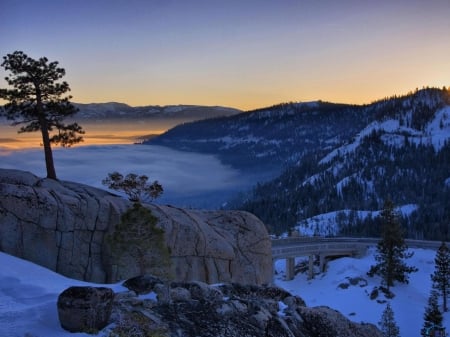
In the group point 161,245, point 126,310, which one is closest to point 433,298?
point 161,245

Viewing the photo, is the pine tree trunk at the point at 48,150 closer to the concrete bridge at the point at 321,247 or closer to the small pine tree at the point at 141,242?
the small pine tree at the point at 141,242

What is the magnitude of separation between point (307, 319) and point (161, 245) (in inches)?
504

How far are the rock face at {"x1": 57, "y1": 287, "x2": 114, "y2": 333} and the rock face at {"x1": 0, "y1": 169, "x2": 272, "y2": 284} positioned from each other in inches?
625

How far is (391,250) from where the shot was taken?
7788 centimetres

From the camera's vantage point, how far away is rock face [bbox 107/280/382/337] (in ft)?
50.5

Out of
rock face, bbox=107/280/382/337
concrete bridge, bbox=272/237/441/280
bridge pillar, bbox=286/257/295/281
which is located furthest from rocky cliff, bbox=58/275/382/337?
bridge pillar, bbox=286/257/295/281

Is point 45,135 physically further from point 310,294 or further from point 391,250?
point 310,294

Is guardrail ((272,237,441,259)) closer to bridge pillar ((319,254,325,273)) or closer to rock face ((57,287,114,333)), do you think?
bridge pillar ((319,254,325,273))

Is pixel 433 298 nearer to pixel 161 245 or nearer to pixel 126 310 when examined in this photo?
pixel 161 245

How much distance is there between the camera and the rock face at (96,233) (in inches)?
1122

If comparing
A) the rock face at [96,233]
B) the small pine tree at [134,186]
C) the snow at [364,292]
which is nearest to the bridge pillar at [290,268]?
the snow at [364,292]

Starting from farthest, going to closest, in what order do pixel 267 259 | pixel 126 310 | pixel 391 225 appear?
pixel 391 225, pixel 267 259, pixel 126 310

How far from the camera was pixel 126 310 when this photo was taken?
1567 centimetres

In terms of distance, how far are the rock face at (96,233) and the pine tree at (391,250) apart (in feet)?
139
